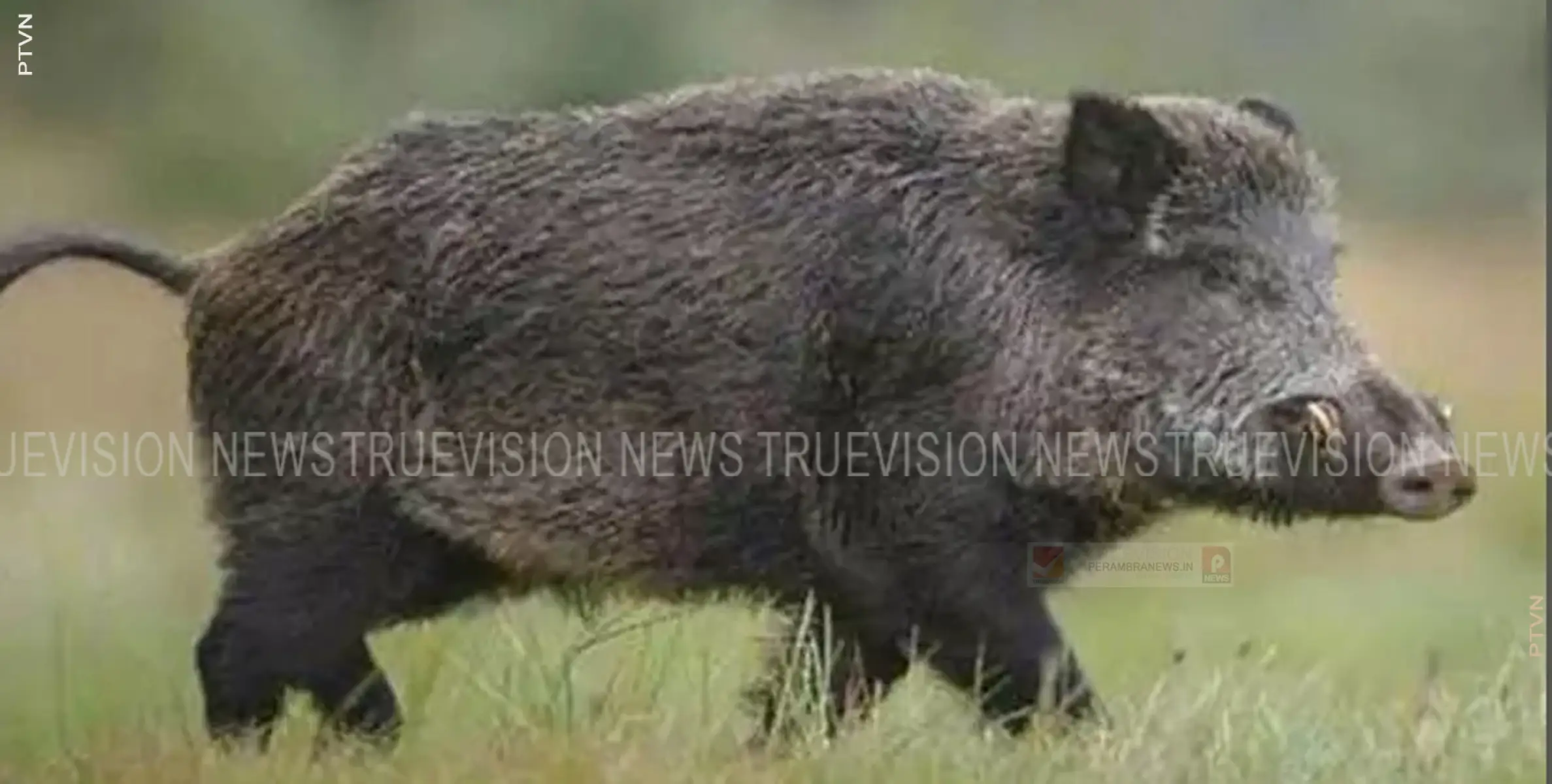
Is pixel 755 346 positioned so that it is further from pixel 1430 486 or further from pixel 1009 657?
pixel 1430 486

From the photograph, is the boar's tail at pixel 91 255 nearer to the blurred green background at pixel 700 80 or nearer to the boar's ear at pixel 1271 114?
the blurred green background at pixel 700 80

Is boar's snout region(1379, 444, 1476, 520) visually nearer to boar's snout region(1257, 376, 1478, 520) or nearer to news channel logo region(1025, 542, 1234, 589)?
boar's snout region(1257, 376, 1478, 520)

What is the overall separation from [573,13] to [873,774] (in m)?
0.88

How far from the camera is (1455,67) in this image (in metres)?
2.75

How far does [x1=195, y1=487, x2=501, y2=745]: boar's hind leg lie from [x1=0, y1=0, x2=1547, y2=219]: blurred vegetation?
1.09 feet

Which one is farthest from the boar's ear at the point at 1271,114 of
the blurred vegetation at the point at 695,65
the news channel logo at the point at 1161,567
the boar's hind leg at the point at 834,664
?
the boar's hind leg at the point at 834,664

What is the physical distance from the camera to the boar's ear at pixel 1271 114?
2.65m

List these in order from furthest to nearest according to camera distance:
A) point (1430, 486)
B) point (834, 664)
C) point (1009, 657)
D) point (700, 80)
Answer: point (700, 80) → point (834, 664) → point (1009, 657) → point (1430, 486)

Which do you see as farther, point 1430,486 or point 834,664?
point 834,664

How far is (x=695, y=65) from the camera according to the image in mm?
2777

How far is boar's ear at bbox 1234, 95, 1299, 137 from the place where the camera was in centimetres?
265

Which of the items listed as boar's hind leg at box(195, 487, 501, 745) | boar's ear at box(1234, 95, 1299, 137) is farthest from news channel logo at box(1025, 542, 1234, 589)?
boar's hind leg at box(195, 487, 501, 745)

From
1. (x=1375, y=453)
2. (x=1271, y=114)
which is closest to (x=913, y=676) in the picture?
(x=1375, y=453)

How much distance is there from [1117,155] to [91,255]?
3.37 feet
